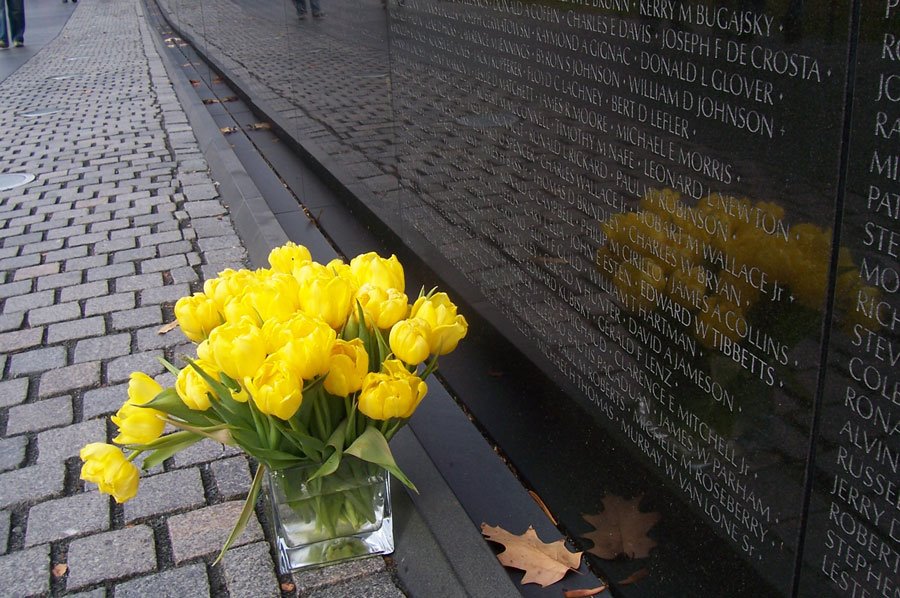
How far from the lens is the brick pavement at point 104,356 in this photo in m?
2.56

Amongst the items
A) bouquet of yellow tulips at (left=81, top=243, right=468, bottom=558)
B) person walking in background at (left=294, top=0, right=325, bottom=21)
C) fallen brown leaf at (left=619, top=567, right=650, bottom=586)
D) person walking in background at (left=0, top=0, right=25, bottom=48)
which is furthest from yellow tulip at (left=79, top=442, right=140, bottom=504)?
person walking in background at (left=0, top=0, right=25, bottom=48)

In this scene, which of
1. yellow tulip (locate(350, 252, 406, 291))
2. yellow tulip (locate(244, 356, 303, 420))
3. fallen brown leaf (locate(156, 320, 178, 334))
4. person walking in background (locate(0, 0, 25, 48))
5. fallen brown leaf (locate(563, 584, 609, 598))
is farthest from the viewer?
person walking in background (locate(0, 0, 25, 48))

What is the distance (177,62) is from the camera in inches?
552

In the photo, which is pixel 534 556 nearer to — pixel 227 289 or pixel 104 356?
pixel 227 289

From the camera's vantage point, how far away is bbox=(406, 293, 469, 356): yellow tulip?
2.49 metres

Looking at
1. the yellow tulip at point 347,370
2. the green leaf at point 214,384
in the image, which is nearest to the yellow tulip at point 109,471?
the green leaf at point 214,384

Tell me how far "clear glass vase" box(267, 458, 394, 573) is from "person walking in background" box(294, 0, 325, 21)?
Result: 4424 mm

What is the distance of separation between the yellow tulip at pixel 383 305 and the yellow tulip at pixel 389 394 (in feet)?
0.63

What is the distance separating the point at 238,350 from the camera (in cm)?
214

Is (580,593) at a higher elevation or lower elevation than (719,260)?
lower

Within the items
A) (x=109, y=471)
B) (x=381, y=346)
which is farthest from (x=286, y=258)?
(x=109, y=471)

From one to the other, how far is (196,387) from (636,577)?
1.30 metres

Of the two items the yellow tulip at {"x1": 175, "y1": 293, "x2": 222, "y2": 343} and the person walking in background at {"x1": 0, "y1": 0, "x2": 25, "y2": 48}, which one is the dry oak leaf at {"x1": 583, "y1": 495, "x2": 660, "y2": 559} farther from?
the person walking in background at {"x1": 0, "y1": 0, "x2": 25, "y2": 48}

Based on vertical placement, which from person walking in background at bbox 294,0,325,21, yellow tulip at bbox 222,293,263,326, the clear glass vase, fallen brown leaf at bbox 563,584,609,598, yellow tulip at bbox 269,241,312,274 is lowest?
fallen brown leaf at bbox 563,584,609,598
